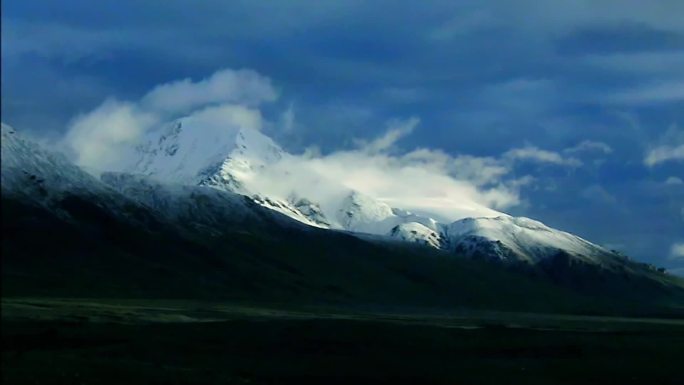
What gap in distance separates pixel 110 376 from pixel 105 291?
132445 millimetres

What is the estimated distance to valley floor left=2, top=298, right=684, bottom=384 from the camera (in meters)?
65.4

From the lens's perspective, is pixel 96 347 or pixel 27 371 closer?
pixel 27 371

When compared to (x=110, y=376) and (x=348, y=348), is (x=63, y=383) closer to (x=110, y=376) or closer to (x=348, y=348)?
(x=110, y=376)

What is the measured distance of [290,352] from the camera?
8781 cm

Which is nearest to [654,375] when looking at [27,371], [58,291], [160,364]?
[160,364]

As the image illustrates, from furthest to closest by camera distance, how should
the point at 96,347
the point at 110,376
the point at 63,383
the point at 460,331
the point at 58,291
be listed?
the point at 58,291 → the point at 460,331 → the point at 96,347 → the point at 110,376 → the point at 63,383

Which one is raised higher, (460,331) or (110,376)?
(460,331)

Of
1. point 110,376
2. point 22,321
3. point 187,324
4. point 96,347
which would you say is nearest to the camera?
point 110,376

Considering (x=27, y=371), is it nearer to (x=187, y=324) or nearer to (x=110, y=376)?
(x=110, y=376)

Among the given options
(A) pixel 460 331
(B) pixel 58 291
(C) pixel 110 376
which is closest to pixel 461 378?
(C) pixel 110 376

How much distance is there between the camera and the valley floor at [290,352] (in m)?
65.4

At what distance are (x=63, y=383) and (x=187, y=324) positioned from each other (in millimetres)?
63702

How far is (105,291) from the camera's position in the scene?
7436 inches

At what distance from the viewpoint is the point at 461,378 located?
244 ft
